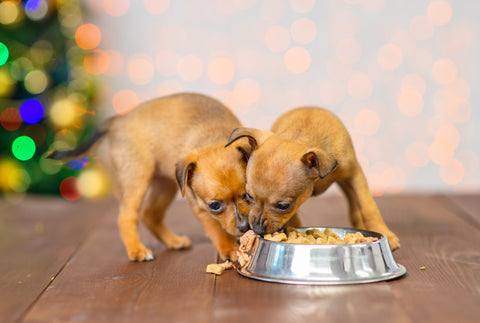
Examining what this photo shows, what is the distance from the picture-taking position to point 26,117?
18.4 feet

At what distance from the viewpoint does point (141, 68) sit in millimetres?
6535

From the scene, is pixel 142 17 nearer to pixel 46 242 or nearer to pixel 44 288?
pixel 46 242

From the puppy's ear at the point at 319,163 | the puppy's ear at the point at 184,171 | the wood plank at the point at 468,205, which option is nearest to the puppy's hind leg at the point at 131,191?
the puppy's ear at the point at 184,171

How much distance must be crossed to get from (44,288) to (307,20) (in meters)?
4.87

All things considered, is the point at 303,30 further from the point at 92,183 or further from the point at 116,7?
the point at 92,183

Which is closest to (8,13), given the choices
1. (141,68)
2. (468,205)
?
(141,68)

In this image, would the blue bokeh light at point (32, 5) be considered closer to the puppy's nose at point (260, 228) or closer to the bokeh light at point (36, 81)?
the bokeh light at point (36, 81)

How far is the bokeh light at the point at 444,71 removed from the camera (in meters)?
6.43

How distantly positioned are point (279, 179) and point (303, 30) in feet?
14.5

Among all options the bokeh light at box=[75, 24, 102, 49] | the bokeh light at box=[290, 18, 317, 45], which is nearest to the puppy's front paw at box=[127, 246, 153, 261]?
the bokeh light at box=[75, 24, 102, 49]

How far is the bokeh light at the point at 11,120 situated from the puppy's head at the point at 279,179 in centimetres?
384

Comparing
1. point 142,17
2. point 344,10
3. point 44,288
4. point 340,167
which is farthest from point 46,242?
point 344,10

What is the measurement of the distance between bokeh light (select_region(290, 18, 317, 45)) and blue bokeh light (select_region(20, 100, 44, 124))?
9.32 feet

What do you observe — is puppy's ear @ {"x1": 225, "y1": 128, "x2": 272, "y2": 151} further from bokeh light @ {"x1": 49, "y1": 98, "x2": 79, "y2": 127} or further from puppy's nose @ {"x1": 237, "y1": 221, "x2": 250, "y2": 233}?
bokeh light @ {"x1": 49, "y1": 98, "x2": 79, "y2": 127}
